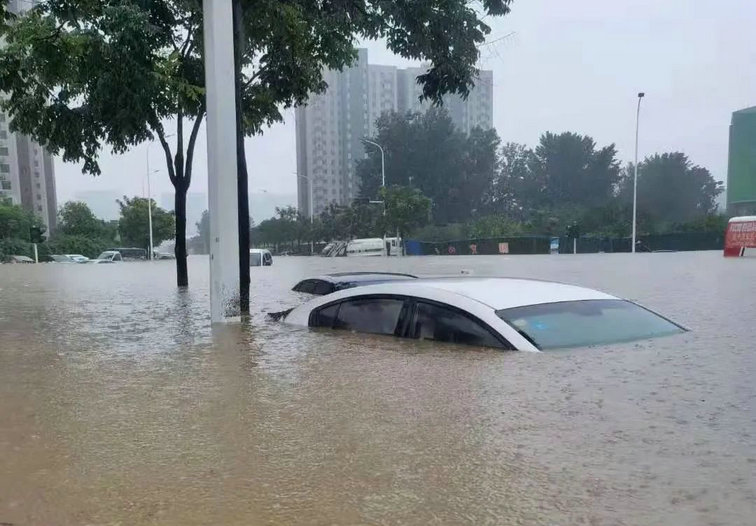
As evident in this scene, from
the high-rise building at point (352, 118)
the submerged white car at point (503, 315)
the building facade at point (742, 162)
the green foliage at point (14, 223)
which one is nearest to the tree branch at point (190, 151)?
the submerged white car at point (503, 315)

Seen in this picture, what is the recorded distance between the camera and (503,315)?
5.18m

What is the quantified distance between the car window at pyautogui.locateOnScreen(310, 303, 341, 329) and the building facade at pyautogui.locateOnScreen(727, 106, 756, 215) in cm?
6675

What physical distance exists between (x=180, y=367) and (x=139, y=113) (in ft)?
26.8

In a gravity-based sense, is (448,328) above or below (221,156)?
below

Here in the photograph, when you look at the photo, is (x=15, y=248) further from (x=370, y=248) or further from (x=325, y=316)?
(x=325, y=316)

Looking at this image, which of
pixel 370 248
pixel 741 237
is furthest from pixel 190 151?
pixel 370 248

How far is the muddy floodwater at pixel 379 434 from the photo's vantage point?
270 centimetres

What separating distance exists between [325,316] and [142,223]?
217 ft

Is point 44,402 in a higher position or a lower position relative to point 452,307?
lower

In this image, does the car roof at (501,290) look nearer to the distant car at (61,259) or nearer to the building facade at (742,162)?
the distant car at (61,259)

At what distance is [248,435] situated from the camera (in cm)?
370

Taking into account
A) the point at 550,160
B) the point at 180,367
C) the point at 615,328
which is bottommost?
the point at 180,367

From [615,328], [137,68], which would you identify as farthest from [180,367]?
[137,68]

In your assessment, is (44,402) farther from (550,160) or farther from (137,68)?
(550,160)
